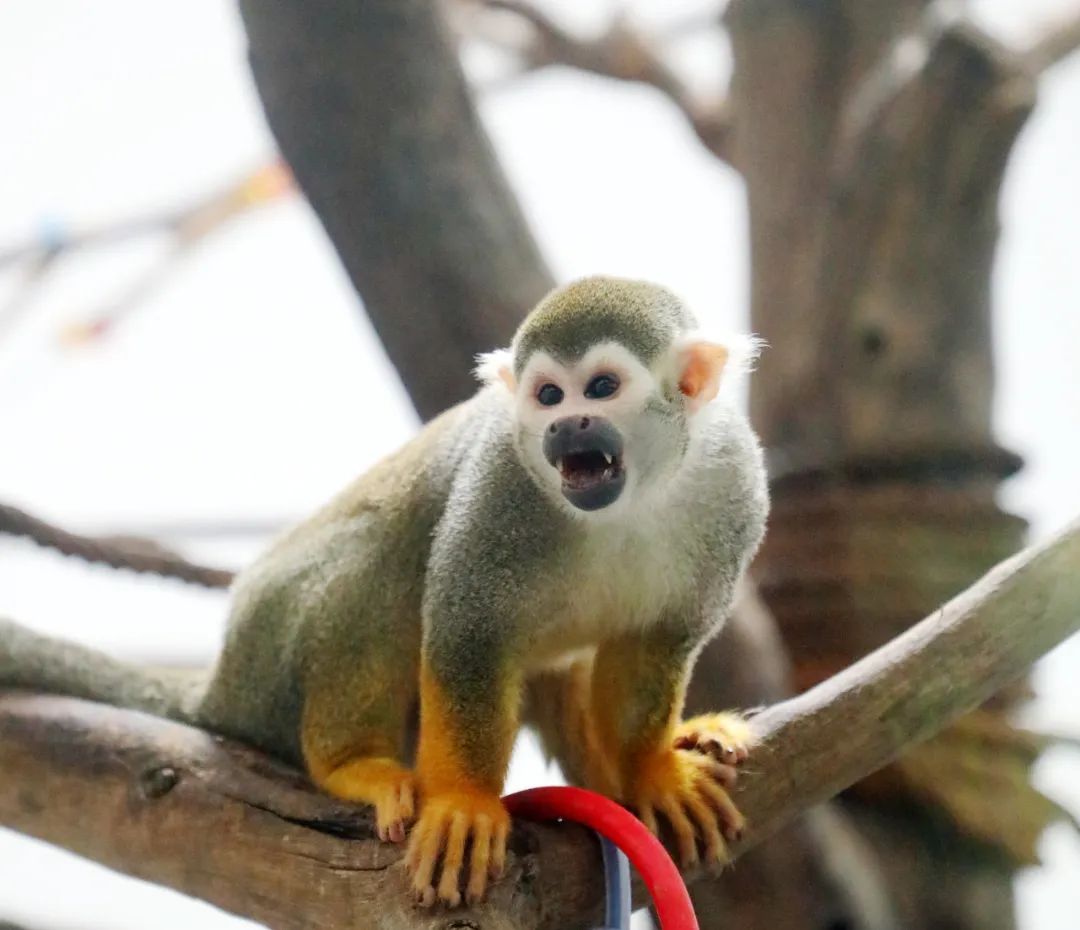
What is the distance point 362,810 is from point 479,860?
0.87 feet

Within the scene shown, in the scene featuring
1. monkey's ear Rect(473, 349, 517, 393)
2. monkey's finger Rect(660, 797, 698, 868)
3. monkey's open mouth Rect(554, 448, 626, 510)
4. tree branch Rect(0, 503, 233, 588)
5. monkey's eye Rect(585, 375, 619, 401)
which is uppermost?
monkey's ear Rect(473, 349, 517, 393)

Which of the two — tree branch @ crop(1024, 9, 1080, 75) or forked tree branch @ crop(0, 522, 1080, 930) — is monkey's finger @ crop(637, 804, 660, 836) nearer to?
forked tree branch @ crop(0, 522, 1080, 930)

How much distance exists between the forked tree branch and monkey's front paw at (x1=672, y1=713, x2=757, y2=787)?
1.2 inches

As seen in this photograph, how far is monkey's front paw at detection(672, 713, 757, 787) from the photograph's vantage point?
184 centimetres

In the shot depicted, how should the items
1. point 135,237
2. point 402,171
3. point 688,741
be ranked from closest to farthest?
point 688,741 < point 402,171 < point 135,237

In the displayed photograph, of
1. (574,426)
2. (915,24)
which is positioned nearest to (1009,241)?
(915,24)

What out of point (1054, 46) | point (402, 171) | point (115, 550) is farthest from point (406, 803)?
point (1054, 46)

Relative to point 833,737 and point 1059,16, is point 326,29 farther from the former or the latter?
point 1059,16

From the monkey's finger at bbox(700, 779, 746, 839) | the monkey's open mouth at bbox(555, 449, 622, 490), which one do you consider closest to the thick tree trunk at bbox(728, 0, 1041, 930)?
the monkey's finger at bbox(700, 779, 746, 839)

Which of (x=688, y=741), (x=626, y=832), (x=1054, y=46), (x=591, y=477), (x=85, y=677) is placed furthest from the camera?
(x=1054, y=46)

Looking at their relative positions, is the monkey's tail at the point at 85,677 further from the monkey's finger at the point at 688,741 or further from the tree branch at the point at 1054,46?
the tree branch at the point at 1054,46

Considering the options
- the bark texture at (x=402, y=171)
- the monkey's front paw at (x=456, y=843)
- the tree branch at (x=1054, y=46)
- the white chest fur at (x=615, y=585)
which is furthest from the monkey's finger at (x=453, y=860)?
the tree branch at (x=1054, y=46)

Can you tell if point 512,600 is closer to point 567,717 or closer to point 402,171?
point 567,717

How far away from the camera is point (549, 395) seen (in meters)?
1.70
